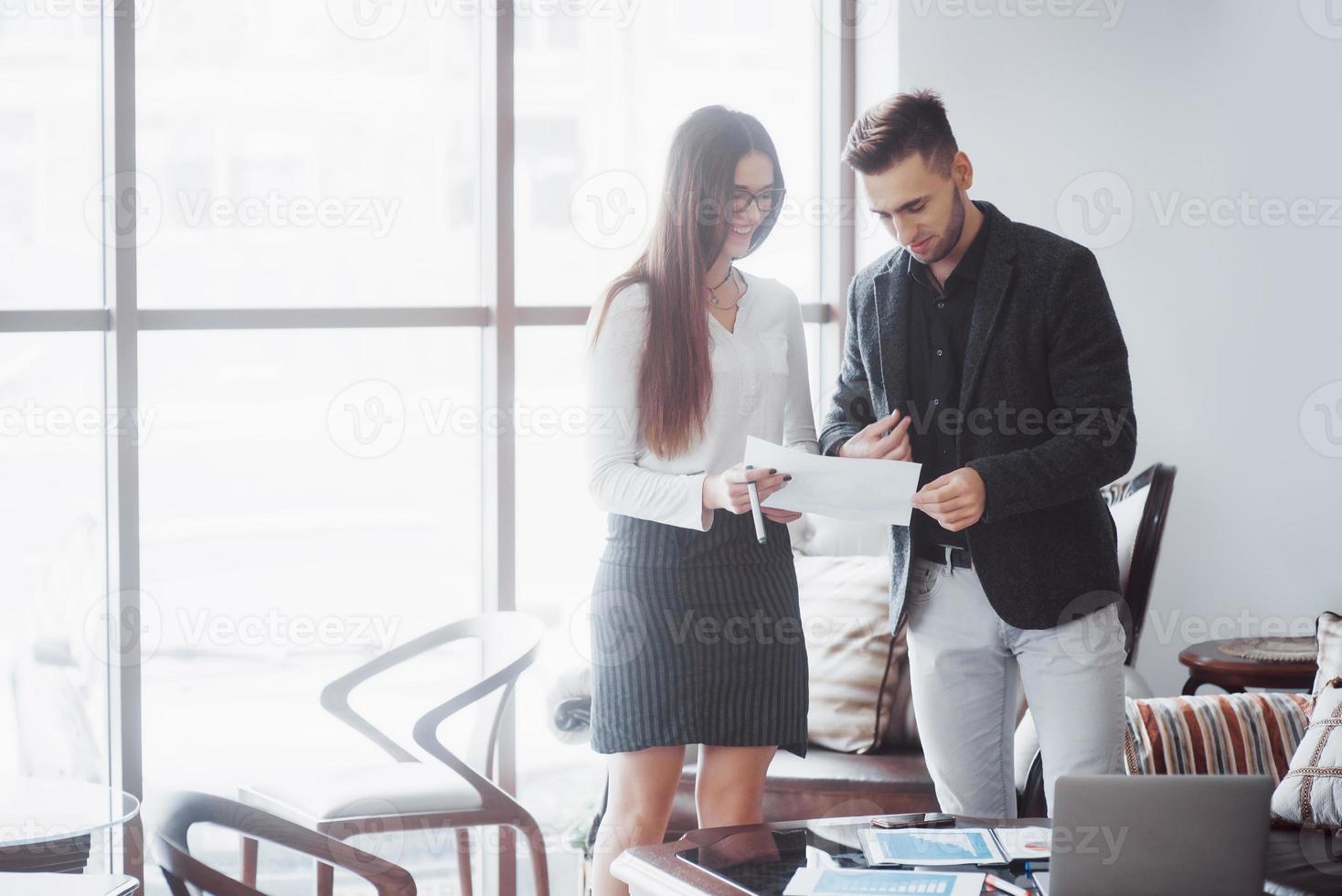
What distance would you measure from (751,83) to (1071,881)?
289cm

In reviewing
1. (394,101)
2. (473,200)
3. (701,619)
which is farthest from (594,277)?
(701,619)

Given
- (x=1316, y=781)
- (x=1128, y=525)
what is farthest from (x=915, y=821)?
(x=1128, y=525)

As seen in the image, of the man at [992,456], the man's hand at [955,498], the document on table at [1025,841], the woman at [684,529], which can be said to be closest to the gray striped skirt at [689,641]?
the woman at [684,529]

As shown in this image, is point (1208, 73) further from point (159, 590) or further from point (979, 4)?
point (159, 590)

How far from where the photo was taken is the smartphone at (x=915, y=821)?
5.90 feet

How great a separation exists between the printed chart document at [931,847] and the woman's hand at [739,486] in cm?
51

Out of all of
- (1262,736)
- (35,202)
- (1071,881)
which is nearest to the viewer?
(1071,881)

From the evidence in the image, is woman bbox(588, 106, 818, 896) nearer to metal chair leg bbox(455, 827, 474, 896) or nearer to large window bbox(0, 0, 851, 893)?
metal chair leg bbox(455, 827, 474, 896)

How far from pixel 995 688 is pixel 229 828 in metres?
1.18

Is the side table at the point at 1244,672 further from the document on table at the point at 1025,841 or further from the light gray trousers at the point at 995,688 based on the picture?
the document on table at the point at 1025,841

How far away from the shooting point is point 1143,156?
3.37 m

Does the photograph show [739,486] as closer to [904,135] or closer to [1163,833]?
[904,135]

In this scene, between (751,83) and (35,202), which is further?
(751,83)

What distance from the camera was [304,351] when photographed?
11.0ft
